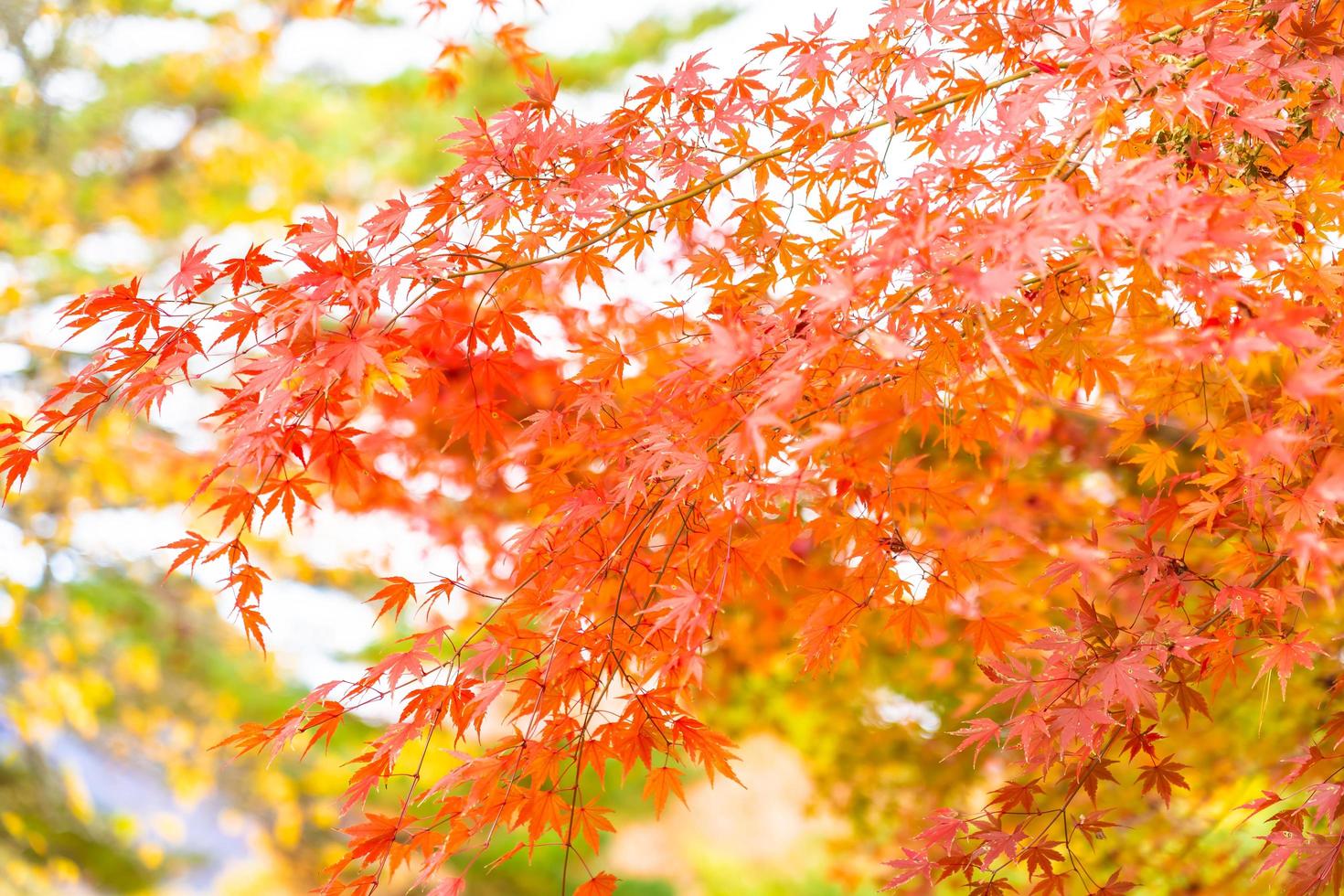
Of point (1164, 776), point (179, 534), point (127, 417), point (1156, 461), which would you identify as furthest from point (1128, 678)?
point (179, 534)

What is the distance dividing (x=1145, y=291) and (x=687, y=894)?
7.43 meters

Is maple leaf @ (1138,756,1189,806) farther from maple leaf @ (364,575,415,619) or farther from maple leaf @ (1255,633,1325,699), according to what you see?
maple leaf @ (364,575,415,619)

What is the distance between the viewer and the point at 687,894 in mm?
7867

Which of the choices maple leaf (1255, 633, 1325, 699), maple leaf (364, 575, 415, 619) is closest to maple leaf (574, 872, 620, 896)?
maple leaf (364, 575, 415, 619)

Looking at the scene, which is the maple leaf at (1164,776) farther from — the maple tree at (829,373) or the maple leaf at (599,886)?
the maple leaf at (599,886)

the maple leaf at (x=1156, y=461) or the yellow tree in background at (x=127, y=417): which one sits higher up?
the yellow tree in background at (x=127, y=417)

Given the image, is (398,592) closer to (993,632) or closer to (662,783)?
(662,783)

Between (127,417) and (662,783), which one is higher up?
(127,417)

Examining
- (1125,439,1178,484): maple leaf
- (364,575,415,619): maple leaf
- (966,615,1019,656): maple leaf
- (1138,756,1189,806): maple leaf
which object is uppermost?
(364,575,415,619): maple leaf

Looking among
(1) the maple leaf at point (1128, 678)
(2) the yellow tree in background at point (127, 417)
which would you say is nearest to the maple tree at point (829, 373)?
(1) the maple leaf at point (1128, 678)

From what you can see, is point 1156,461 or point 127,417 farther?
point 127,417

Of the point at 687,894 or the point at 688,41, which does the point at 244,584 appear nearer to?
the point at 688,41

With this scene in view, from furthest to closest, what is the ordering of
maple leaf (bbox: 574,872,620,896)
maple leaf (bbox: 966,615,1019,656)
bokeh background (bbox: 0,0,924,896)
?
1. bokeh background (bbox: 0,0,924,896)
2. maple leaf (bbox: 966,615,1019,656)
3. maple leaf (bbox: 574,872,620,896)

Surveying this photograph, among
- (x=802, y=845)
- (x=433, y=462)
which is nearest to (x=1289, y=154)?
(x=433, y=462)
